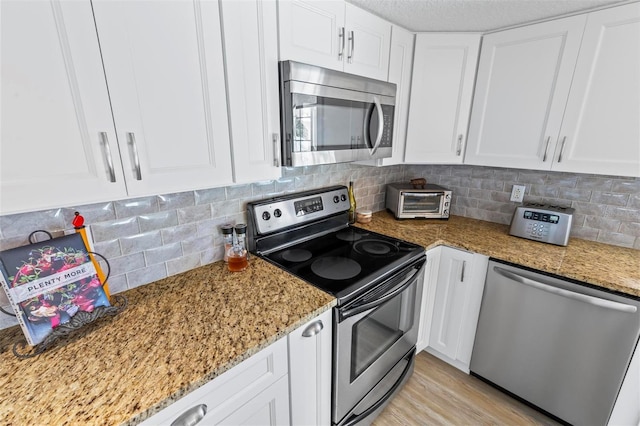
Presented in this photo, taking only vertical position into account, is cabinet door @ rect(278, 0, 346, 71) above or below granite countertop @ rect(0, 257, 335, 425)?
above

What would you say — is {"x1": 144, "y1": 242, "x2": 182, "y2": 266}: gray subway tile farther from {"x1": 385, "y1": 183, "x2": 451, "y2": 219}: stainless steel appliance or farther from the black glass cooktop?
{"x1": 385, "y1": 183, "x2": 451, "y2": 219}: stainless steel appliance

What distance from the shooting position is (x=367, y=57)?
1.46 metres

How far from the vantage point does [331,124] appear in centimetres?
128

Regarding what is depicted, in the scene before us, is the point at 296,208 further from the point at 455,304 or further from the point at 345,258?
the point at 455,304

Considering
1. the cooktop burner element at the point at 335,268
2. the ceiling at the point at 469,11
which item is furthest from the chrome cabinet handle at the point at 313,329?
the ceiling at the point at 469,11

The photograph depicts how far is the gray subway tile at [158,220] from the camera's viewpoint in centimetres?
116

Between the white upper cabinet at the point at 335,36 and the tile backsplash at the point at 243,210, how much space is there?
63cm

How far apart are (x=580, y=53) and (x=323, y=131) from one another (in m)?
1.38

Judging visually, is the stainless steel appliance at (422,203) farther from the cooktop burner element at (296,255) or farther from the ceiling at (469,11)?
the ceiling at (469,11)

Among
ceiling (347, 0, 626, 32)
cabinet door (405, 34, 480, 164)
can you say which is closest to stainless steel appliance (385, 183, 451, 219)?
cabinet door (405, 34, 480, 164)

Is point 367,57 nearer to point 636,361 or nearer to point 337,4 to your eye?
point 337,4

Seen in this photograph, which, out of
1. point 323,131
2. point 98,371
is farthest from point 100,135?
point 323,131

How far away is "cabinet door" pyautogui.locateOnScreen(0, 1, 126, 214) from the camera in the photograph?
2.13 feet

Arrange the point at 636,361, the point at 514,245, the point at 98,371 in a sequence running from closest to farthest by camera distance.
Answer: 1. the point at 98,371
2. the point at 636,361
3. the point at 514,245
